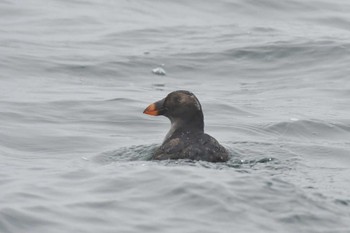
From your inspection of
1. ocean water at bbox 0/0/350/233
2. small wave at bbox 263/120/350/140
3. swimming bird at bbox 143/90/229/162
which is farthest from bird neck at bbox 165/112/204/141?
small wave at bbox 263/120/350/140

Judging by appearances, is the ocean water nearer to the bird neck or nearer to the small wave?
the small wave

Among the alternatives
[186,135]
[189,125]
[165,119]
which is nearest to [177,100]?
[189,125]

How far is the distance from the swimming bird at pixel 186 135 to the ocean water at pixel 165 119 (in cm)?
18

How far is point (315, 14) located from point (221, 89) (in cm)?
665

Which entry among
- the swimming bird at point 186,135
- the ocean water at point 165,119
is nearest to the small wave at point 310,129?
the ocean water at point 165,119

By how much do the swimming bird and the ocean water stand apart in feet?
0.60

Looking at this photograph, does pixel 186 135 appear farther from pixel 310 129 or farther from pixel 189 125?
pixel 310 129

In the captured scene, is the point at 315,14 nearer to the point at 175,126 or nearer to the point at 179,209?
the point at 175,126

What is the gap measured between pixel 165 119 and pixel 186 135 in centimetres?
334

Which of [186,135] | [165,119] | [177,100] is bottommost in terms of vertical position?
[165,119]

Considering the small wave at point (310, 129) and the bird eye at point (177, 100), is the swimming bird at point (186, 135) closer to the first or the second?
the bird eye at point (177, 100)

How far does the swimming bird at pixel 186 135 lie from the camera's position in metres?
10.8

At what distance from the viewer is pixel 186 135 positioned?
1123 cm

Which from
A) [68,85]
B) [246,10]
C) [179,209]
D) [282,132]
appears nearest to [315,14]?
[246,10]
